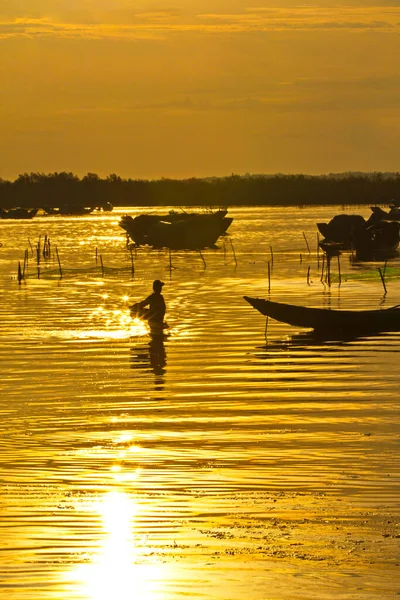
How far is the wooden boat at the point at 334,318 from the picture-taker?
2159cm

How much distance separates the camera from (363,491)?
9.70 m

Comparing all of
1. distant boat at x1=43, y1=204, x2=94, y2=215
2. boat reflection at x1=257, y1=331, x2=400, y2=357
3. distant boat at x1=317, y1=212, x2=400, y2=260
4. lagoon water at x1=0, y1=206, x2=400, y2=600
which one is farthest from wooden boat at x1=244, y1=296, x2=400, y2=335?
distant boat at x1=43, y1=204, x2=94, y2=215

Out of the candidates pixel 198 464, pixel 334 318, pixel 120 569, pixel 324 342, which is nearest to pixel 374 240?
pixel 334 318

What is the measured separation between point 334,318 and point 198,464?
11.4 metres

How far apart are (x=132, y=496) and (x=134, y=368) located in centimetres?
905

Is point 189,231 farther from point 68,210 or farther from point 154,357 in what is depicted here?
point 68,210

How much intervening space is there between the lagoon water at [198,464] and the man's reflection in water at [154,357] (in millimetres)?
89

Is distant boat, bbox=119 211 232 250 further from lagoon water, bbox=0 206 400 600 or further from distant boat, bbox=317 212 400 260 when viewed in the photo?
lagoon water, bbox=0 206 400 600

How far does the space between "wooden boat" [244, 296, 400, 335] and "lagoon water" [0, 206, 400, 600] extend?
0.29m

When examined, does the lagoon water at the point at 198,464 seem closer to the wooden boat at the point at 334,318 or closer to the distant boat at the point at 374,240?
the wooden boat at the point at 334,318

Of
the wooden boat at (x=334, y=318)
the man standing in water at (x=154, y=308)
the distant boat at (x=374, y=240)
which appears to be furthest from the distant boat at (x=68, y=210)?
the wooden boat at (x=334, y=318)

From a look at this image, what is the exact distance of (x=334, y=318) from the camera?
21.8m

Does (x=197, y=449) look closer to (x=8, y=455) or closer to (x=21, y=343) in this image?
(x=8, y=455)

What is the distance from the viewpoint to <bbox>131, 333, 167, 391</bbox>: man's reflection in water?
17.6 m
